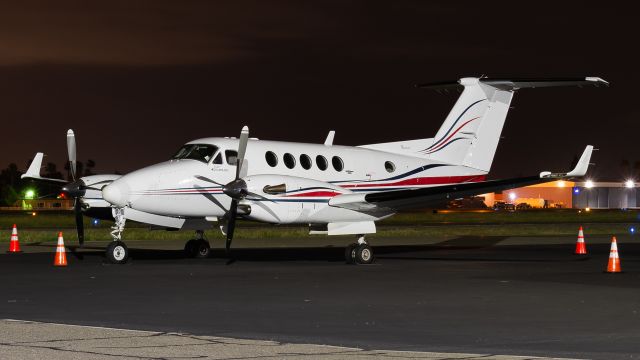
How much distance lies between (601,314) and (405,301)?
10.8ft

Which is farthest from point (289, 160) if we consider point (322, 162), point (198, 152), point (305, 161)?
point (198, 152)

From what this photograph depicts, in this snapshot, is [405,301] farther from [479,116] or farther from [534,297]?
[479,116]

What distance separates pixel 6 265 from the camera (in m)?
25.7

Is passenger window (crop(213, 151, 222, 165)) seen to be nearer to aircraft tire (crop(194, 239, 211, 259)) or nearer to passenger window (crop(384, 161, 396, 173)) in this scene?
aircraft tire (crop(194, 239, 211, 259))

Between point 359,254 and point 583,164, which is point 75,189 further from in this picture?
point 583,164

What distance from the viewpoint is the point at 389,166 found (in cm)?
2903

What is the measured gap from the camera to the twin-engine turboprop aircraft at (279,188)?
82.6 ft

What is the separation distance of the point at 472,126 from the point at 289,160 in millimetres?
6571

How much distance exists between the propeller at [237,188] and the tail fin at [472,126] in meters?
6.39

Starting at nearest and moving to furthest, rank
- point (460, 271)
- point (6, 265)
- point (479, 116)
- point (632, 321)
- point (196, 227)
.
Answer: point (632, 321) → point (460, 271) → point (6, 265) → point (196, 227) → point (479, 116)

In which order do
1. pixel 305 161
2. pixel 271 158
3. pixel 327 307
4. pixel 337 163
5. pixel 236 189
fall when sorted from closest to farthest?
pixel 327 307, pixel 236 189, pixel 271 158, pixel 305 161, pixel 337 163

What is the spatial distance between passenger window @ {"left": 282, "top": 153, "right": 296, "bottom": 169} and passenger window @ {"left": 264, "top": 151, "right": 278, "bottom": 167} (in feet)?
0.85

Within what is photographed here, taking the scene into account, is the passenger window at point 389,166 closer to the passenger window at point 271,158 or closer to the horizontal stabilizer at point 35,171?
the passenger window at point 271,158

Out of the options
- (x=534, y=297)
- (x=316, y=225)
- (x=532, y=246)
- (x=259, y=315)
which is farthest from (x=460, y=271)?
(x=532, y=246)
